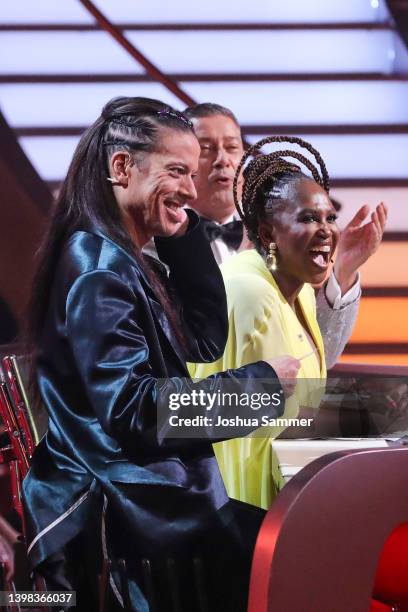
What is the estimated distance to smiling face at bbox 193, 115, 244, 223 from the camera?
2.62 m

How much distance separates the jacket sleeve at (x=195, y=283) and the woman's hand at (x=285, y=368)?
0.53ft

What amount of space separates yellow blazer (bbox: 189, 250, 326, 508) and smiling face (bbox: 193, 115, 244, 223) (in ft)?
0.54

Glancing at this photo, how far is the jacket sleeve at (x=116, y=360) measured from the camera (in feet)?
6.70

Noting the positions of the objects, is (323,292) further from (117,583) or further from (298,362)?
(117,583)

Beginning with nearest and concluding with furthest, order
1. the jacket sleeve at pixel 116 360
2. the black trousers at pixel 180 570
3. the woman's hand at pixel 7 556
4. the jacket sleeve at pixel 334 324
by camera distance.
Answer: the jacket sleeve at pixel 116 360 → the black trousers at pixel 180 570 → the woman's hand at pixel 7 556 → the jacket sleeve at pixel 334 324

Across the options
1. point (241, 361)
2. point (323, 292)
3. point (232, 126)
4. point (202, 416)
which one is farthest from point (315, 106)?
point (202, 416)

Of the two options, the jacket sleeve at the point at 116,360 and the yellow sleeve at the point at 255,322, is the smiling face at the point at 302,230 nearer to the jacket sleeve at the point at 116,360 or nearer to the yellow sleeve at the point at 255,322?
the yellow sleeve at the point at 255,322

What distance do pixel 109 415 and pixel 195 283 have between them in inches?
17.4

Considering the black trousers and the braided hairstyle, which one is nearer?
the black trousers

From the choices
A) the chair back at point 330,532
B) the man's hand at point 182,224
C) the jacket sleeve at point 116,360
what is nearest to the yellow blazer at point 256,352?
the man's hand at point 182,224

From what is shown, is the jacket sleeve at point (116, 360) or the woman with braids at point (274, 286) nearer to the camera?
the jacket sleeve at point (116, 360)

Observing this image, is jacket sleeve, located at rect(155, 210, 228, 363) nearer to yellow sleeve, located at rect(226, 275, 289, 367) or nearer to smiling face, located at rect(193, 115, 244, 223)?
yellow sleeve, located at rect(226, 275, 289, 367)

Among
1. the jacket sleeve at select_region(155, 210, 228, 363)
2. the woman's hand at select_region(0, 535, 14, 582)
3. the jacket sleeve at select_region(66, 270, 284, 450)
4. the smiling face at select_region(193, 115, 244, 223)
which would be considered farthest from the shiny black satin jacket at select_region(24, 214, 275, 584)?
the smiling face at select_region(193, 115, 244, 223)

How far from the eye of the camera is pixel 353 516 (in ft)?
6.27
